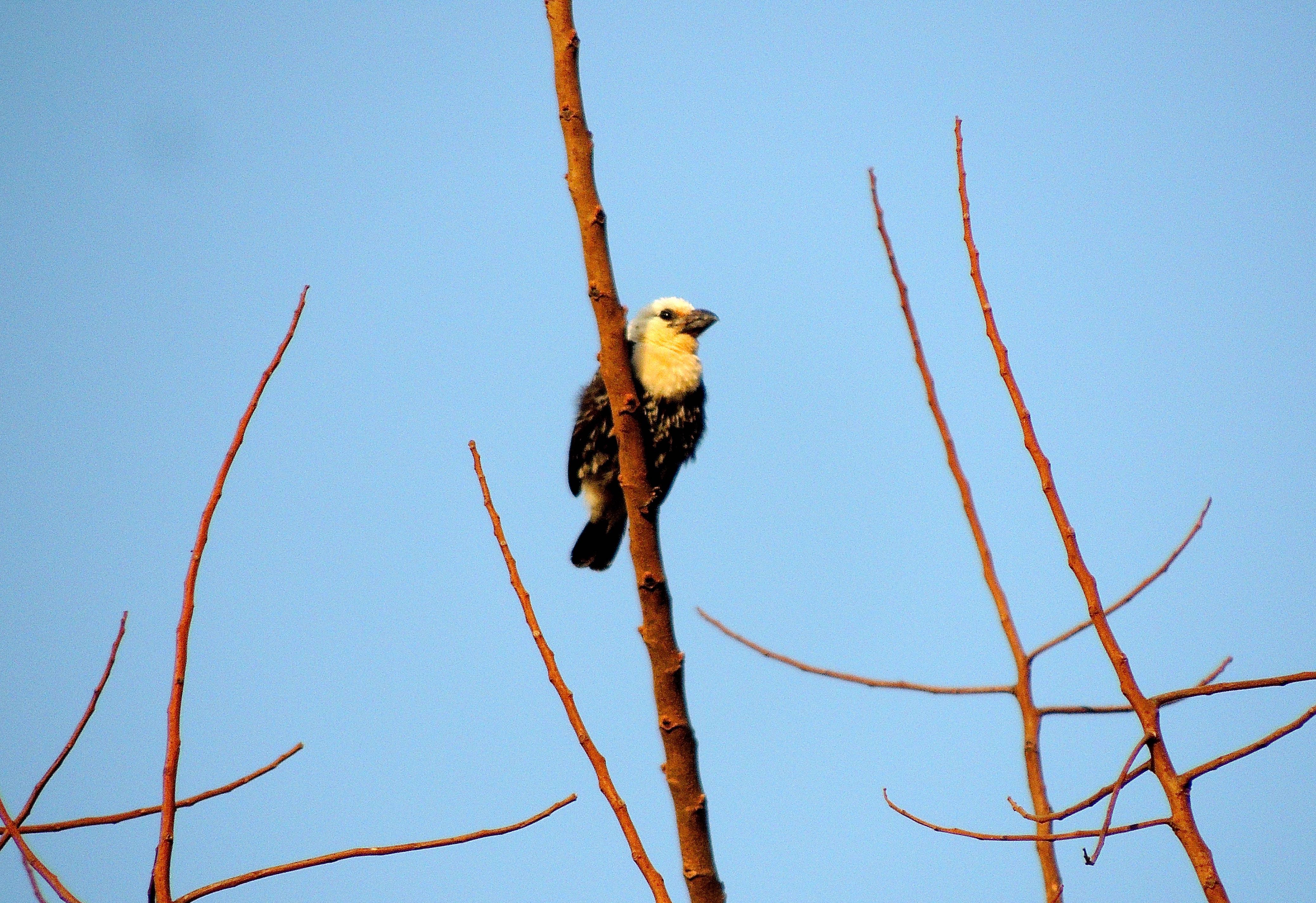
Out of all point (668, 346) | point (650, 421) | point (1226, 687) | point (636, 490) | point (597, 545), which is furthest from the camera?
point (597, 545)

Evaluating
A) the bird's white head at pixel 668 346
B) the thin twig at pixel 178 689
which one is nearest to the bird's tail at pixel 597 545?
the bird's white head at pixel 668 346

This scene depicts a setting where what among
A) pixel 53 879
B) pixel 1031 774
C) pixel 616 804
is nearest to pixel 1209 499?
pixel 1031 774

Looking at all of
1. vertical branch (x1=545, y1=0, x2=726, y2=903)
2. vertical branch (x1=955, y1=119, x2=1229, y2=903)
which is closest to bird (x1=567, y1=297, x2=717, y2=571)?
vertical branch (x1=545, y1=0, x2=726, y2=903)

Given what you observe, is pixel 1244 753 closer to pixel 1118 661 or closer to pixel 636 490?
pixel 1118 661

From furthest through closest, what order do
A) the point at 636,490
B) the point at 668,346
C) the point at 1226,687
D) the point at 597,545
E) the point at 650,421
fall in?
1. the point at 597,545
2. the point at 668,346
3. the point at 650,421
4. the point at 636,490
5. the point at 1226,687

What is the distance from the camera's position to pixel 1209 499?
7.63ft

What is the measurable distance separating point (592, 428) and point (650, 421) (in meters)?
0.27

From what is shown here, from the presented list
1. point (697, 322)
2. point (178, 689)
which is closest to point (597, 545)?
point (697, 322)

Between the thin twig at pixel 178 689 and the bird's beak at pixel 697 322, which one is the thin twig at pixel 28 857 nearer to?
the thin twig at pixel 178 689

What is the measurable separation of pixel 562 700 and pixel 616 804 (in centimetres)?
19

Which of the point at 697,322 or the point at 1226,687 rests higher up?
the point at 697,322

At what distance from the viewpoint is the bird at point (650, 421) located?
15.8ft

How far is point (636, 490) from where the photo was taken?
2.62m

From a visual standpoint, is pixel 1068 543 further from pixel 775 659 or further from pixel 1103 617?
pixel 775 659
